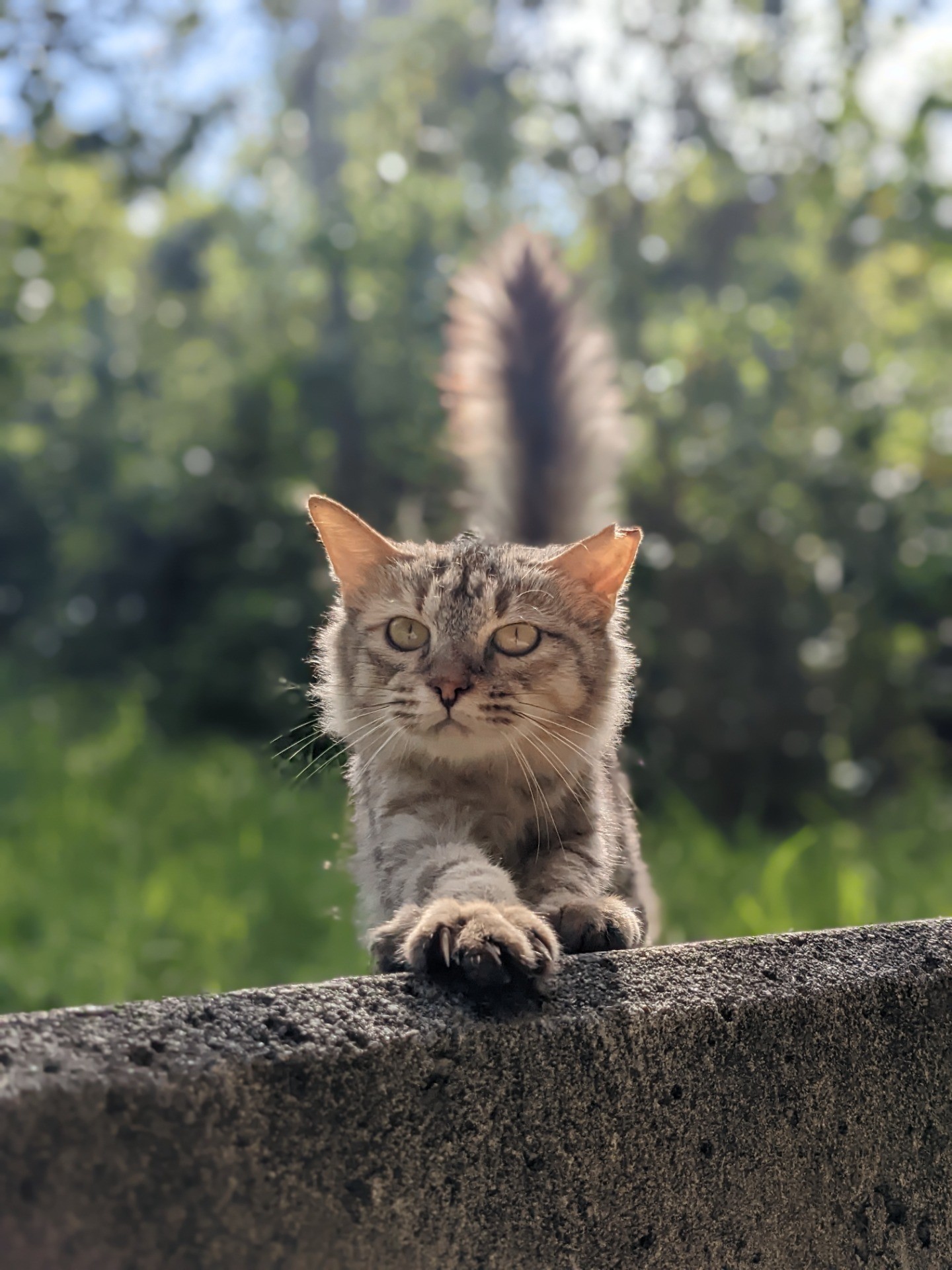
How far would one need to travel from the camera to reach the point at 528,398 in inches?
89.9

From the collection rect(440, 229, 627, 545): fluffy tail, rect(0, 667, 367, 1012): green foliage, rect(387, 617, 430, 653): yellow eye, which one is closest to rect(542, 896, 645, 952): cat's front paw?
rect(387, 617, 430, 653): yellow eye

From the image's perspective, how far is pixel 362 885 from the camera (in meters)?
1.75

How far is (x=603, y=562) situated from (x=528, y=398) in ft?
2.49

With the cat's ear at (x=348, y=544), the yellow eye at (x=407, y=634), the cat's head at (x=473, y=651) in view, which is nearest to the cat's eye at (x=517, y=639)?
the cat's head at (x=473, y=651)

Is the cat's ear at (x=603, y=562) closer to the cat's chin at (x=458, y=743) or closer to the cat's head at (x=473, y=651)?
the cat's head at (x=473, y=651)

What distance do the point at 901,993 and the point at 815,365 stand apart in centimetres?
483

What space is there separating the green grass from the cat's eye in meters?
0.64

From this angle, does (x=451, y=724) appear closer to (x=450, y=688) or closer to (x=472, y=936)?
(x=450, y=688)

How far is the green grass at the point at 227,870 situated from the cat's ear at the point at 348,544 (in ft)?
1.65

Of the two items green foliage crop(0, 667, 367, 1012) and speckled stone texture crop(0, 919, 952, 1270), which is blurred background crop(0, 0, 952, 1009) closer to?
green foliage crop(0, 667, 367, 1012)

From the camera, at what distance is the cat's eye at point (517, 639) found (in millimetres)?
1563

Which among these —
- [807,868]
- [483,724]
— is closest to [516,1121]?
[483,724]

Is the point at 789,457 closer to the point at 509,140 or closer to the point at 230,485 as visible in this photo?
the point at 509,140

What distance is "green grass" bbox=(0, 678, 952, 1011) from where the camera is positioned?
3.29 metres
